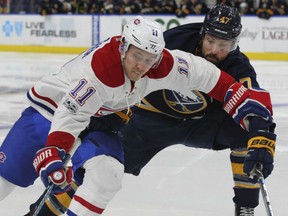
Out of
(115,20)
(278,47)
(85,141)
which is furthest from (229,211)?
(115,20)

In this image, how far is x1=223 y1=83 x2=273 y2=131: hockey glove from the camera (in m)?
2.71

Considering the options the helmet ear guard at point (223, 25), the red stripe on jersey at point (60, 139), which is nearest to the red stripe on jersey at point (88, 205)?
the red stripe on jersey at point (60, 139)

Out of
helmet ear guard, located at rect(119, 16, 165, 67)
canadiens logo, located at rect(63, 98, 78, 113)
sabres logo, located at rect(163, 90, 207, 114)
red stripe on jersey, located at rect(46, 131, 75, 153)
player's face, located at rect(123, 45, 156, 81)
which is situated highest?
helmet ear guard, located at rect(119, 16, 165, 67)

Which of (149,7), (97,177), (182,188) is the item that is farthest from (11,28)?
(97,177)

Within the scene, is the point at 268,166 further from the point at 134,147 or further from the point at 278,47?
the point at 278,47

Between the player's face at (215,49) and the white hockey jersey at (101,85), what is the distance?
0.59 feet

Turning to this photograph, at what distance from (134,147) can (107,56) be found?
0.76 meters

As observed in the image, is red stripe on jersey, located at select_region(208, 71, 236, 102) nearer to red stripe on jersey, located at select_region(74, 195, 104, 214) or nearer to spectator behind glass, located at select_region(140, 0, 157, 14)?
red stripe on jersey, located at select_region(74, 195, 104, 214)

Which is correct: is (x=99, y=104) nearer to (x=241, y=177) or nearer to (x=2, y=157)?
(x=2, y=157)

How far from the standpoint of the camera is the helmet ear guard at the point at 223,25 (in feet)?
9.92

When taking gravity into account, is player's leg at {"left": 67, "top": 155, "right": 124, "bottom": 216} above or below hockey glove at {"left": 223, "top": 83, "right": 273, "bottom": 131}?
below

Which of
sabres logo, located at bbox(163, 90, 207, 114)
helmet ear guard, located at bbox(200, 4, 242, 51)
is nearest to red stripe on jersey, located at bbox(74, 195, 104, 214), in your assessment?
sabres logo, located at bbox(163, 90, 207, 114)

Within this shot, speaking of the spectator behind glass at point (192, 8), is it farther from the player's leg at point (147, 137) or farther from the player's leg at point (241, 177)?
the player's leg at point (241, 177)

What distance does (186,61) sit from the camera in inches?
108
